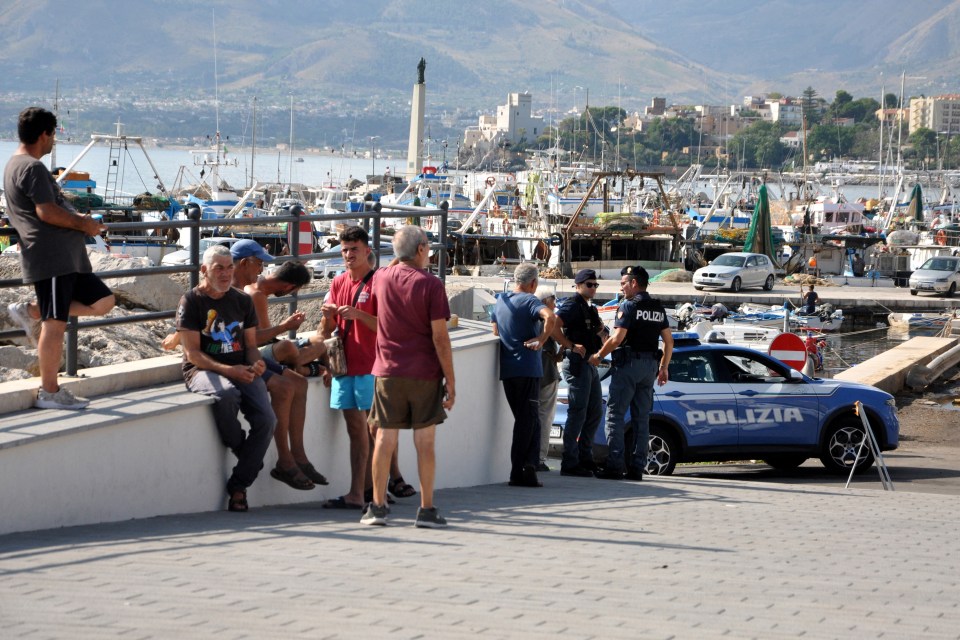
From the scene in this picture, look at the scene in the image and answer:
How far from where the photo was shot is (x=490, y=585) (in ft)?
20.1

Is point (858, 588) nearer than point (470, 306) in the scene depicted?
Yes

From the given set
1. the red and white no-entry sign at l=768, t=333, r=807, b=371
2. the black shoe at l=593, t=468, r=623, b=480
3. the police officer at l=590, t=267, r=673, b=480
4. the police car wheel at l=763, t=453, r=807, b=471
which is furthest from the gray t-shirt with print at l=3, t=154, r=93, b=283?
the red and white no-entry sign at l=768, t=333, r=807, b=371

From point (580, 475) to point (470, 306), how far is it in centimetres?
324

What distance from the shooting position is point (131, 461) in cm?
747

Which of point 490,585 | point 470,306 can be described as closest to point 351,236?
point 490,585

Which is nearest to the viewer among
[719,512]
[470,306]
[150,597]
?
[150,597]

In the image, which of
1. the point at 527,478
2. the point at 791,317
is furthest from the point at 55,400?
the point at 791,317

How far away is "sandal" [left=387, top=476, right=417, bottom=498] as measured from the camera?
9.36 m

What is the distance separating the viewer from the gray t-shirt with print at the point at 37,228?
7008 mm

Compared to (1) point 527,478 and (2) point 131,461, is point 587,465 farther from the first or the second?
(2) point 131,461

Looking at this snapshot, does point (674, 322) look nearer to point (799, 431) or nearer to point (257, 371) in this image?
point (799, 431)

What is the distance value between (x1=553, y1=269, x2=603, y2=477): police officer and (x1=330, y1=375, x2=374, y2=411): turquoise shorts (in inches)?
119

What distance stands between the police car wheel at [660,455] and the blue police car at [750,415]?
0.01 meters

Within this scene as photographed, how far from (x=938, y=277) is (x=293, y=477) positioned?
4656cm
